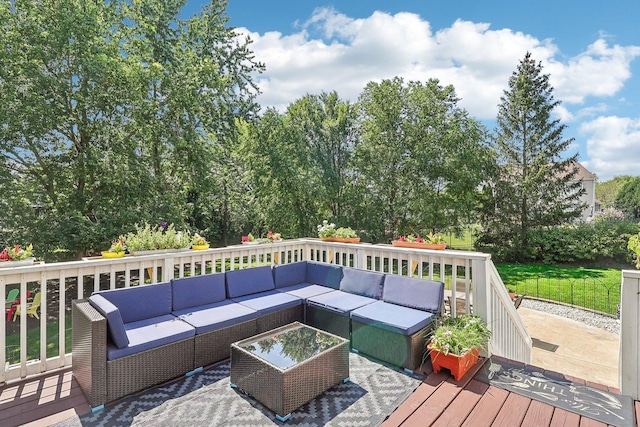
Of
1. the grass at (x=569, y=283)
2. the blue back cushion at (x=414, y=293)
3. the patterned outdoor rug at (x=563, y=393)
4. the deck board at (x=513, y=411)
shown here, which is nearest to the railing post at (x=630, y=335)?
the patterned outdoor rug at (x=563, y=393)

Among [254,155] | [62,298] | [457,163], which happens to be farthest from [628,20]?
[62,298]

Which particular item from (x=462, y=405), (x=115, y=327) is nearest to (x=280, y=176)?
(x=115, y=327)

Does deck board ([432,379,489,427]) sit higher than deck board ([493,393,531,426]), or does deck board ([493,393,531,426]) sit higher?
deck board ([493,393,531,426])

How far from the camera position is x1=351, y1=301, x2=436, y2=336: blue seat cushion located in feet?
10.5

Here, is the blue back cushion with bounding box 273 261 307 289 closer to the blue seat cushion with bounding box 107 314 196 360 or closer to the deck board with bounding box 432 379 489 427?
the blue seat cushion with bounding box 107 314 196 360

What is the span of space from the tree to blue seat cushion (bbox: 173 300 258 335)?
15.7 m

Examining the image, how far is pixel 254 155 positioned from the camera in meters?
13.1

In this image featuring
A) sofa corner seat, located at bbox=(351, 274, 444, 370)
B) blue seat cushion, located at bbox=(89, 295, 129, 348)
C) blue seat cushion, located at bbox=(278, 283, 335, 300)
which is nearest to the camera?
blue seat cushion, located at bbox=(89, 295, 129, 348)

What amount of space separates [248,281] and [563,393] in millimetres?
3380

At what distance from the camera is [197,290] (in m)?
3.73

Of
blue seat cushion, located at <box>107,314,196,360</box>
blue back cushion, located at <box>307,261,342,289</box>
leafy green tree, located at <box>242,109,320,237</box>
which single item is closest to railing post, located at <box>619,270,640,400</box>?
blue back cushion, located at <box>307,261,342,289</box>

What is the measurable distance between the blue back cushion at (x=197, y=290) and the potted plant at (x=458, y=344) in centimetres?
243

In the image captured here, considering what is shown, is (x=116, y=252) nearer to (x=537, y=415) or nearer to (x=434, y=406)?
(x=434, y=406)

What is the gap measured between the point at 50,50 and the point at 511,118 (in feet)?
61.2
